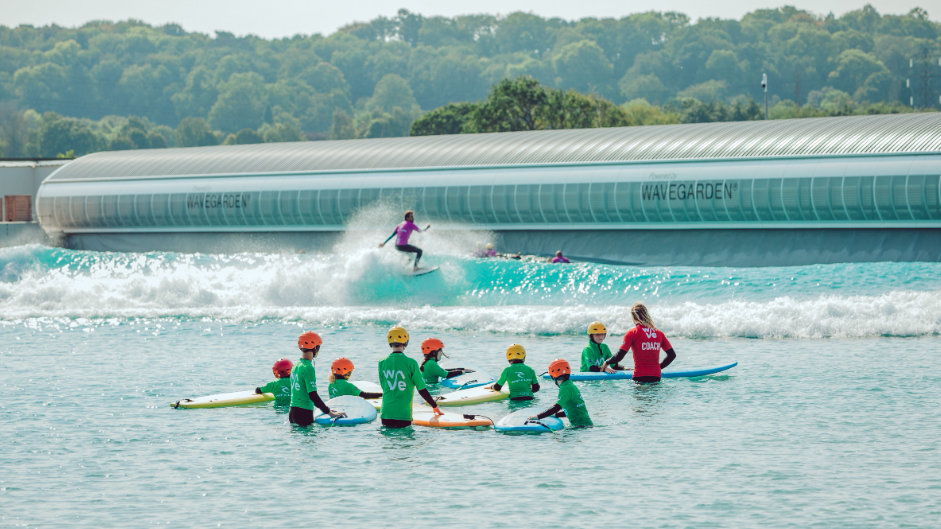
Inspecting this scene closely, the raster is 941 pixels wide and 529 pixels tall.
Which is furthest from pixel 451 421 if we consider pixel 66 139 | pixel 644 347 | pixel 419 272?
pixel 66 139

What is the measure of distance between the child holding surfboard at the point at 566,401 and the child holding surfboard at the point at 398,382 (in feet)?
5.89

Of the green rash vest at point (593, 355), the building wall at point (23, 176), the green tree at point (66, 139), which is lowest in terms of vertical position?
the green rash vest at point (593, 355)

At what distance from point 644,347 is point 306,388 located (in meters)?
6.24

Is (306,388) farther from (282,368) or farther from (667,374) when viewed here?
(667,374)

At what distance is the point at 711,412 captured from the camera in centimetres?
1805

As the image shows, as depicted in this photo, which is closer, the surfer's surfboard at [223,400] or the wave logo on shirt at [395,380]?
the wave logo on shirt at [395,380]

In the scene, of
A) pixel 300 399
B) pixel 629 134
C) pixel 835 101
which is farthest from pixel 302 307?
pixel 835 101

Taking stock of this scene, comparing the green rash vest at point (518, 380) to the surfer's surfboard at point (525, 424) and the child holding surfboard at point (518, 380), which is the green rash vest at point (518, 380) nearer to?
the child holding surfboard at point (518, 380)

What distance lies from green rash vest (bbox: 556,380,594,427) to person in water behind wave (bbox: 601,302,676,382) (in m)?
3.05

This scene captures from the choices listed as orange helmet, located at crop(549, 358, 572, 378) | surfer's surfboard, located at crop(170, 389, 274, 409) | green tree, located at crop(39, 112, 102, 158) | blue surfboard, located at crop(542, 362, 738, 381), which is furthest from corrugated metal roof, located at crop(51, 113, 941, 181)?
green tree, located at crop(39, 112, 102, 158)

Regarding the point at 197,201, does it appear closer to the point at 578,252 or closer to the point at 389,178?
the point at 389,178

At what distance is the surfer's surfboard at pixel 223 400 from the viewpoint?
19.1 metres

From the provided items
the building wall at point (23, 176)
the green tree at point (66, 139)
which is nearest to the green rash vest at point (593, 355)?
the building wall at point (23, 176)

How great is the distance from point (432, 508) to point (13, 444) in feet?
22.9
